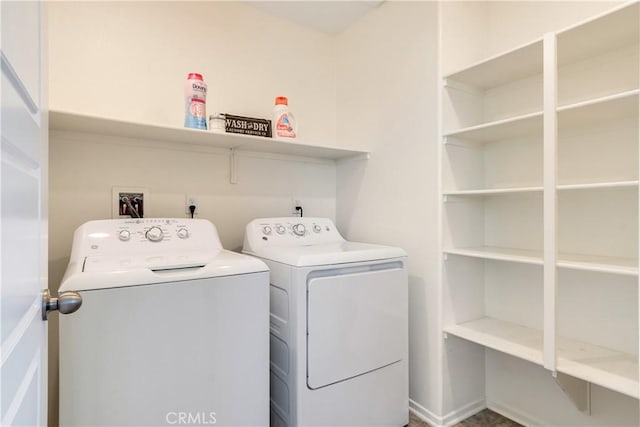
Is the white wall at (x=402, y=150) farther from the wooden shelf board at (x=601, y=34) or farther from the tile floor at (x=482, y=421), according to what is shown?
the wooden shelf board at (x=601, y=34)

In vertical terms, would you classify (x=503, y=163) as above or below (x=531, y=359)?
above

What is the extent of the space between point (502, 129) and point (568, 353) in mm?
1047

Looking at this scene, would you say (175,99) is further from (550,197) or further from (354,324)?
(550,197)

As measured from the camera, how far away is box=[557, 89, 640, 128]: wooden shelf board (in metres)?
1.24

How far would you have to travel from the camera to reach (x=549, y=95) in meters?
1.39

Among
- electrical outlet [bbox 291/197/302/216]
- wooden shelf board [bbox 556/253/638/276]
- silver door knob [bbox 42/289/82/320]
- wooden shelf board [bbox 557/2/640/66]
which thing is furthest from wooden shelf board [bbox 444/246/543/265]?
silver door knob [bbox 42/289/82/320]

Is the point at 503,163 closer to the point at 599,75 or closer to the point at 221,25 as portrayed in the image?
the point at 599,75

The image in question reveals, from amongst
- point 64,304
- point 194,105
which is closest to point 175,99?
point 194,105

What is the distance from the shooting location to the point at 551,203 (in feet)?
4.55

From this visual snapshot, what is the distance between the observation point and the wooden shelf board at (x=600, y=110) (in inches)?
48.7

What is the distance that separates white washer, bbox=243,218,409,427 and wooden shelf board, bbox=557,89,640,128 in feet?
3.08

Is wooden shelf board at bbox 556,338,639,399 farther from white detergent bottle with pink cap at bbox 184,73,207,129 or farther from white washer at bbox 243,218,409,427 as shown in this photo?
white detergent bottle with pink cap at bbox 184,73,207,129

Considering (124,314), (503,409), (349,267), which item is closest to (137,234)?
(124,314)

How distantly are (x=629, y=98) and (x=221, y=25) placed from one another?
2052 mm
